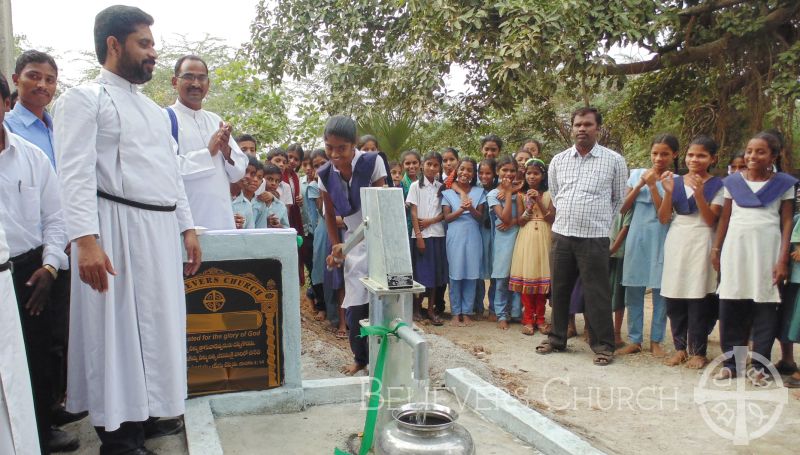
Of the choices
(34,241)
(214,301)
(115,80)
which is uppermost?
(115,80)

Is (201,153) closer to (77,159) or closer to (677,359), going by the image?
(77,159)

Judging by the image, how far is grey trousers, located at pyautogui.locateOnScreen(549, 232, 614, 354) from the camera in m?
5.23

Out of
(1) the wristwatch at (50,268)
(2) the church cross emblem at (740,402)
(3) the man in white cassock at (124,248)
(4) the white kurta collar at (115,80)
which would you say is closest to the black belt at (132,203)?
(3) the man in white cassock at (124,248)

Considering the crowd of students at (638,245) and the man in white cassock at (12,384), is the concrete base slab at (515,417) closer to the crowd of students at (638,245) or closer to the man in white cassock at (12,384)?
the crowd of students at (638,245)

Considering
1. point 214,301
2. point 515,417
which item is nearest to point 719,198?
point 515,417

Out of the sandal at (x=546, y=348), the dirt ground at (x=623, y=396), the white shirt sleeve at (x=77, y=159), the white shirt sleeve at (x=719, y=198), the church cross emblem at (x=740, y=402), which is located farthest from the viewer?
the sandal at (x=546, y=348)

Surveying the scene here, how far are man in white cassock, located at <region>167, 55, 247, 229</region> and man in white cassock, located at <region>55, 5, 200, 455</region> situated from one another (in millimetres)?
851

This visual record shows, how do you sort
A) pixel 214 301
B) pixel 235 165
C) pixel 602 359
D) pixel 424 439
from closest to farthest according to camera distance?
pixel 424 439 < pixel 214 301 < pixel 235 165 < pixel 602 359

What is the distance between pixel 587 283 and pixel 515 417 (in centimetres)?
222

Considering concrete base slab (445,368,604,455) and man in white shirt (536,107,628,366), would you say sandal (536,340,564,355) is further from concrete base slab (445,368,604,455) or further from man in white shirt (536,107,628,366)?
concrete base slab (445,368,604,455)

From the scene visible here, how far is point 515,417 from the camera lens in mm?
3346

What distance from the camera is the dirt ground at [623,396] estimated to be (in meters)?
3.73

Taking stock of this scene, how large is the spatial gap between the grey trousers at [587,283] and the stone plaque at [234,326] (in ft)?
8.68

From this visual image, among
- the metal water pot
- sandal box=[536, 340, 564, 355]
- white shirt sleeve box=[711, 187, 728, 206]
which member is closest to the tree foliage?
white shirt sleeve box=[711, 187, 728, 206]
